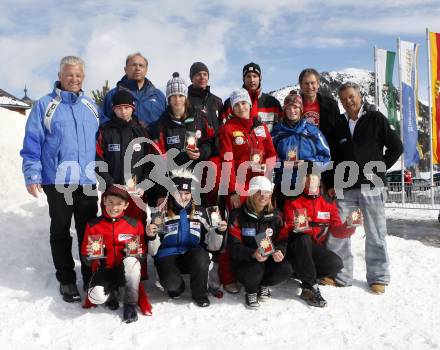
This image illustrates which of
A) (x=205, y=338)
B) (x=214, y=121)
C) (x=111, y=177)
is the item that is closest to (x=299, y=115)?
(x=214, y=121)

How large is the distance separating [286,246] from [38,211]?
14.3 ft

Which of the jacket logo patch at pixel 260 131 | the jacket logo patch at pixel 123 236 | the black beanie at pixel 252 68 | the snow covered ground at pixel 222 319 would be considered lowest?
the snow covered ground at pixel 222 319

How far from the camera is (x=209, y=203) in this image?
4855mm

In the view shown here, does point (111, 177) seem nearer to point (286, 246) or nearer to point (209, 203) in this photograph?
point (209, 203)

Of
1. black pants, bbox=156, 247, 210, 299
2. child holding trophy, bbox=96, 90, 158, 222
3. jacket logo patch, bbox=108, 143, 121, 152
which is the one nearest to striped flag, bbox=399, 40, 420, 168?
black pants, bbox=156, 247, 210, 299

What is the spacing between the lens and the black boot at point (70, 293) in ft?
14.1

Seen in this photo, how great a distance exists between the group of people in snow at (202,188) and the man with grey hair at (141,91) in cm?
2

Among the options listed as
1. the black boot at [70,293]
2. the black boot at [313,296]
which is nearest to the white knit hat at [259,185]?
the black boot at [313,296]

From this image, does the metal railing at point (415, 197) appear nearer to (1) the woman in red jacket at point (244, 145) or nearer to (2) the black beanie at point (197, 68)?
(2) the black beanie at point (197, 68)

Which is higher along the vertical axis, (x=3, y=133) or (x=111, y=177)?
(x=3, y=133)

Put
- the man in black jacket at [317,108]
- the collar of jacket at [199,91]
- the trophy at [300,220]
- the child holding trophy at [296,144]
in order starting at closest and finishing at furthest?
the trophy at [300,220] → the child holding trophy at [296,144] → the man in black jacket at [317,108] → the collar of jacket at [199,91]

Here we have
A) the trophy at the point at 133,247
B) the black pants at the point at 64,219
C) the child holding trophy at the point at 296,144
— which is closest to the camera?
the trophy at the point at 133,247

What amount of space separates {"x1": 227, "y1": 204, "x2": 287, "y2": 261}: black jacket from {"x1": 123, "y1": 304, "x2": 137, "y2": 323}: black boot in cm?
115

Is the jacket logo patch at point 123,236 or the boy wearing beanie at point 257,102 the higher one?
the boy wearing beanie at point 257,102
